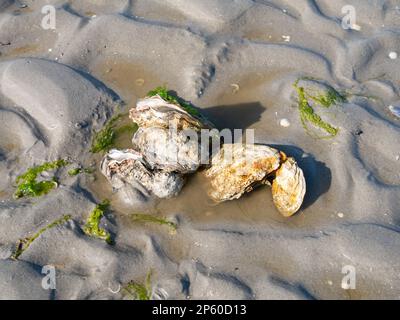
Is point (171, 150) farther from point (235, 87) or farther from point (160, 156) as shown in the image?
point (235, 87)

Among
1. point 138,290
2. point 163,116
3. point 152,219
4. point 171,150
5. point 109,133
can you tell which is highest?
point 163,116

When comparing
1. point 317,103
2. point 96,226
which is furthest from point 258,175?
point 96,226

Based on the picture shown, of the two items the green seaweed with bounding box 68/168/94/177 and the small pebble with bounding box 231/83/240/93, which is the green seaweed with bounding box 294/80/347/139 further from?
the green seaweed with bounding box 68/168/94/177

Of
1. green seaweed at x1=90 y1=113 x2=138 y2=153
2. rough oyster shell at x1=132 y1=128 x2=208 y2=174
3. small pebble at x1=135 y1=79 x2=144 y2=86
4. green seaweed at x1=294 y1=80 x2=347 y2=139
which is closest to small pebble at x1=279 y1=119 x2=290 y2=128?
green seaweed at x1=294 y1=80 x2=347 y2=139

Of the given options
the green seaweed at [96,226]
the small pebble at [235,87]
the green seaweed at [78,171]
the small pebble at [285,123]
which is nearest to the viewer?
the green seaweed at [96,226]

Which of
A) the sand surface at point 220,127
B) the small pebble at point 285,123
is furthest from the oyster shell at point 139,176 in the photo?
the small pebble at point 285,123

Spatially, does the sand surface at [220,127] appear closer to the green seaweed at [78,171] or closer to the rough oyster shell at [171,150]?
the green seaweed at [78,171]
